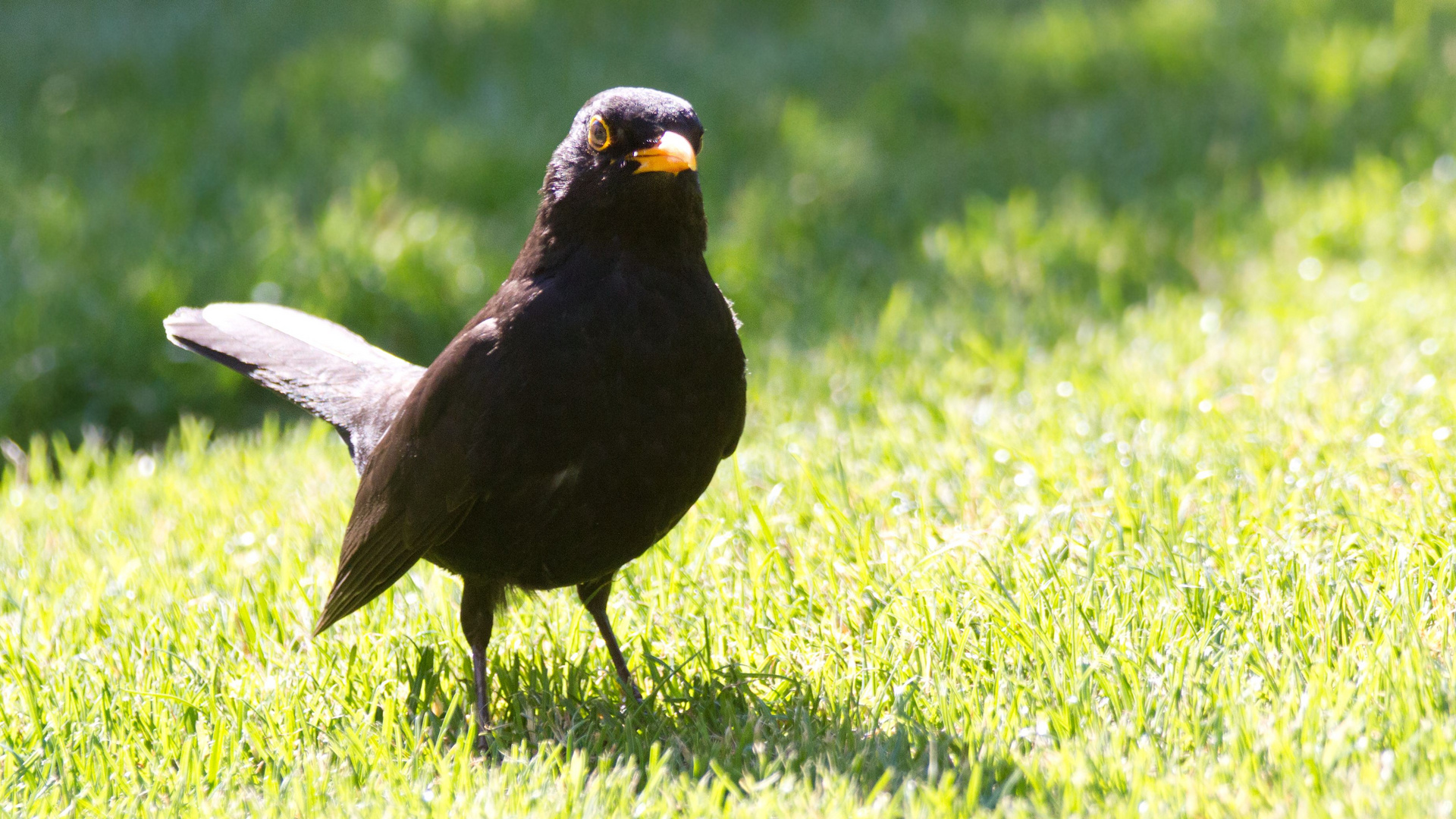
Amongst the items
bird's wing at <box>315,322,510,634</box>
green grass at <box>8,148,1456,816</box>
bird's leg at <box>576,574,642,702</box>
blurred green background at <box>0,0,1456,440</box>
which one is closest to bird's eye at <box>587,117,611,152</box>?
bird's wing at <box>315,322,510,634</box>

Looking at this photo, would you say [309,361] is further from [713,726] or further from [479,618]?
[713,726]

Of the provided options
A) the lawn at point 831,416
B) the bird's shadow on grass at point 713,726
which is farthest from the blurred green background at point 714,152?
the bird's shadow on grass at point 713,726

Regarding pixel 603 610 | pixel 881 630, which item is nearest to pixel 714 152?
pixel 603 610

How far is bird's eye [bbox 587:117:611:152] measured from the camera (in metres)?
2.82

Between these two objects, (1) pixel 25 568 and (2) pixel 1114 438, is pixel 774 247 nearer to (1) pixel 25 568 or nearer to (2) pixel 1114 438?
(2) pixel 1114 438

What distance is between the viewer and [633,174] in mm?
2803

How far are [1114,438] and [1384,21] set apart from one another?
5.45 meters

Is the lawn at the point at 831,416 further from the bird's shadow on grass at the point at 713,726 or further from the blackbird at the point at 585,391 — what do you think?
the blackbird at the point at 585,391

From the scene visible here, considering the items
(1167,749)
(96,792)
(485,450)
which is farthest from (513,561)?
(1167,749)

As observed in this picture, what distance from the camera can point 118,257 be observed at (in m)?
6.41

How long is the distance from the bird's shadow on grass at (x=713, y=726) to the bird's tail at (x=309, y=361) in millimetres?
705

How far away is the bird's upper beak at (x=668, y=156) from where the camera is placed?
2.73m

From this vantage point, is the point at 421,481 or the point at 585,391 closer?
the point at 585,391

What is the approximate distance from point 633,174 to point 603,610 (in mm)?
1068
